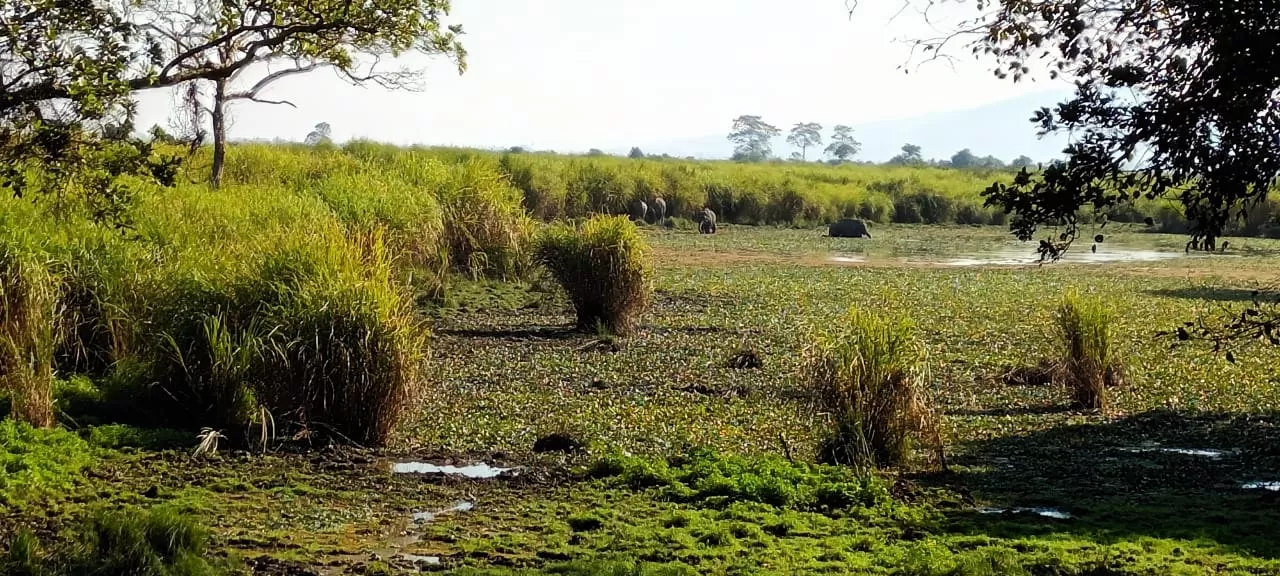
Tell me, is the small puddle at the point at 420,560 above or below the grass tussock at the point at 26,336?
below

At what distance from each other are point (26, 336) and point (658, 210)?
27.2 metres

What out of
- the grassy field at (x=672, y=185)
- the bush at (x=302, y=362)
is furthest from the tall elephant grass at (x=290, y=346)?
the grassy field at (x=672, y=185)

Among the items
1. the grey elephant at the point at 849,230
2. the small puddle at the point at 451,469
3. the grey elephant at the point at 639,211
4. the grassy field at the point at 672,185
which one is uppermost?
the grassy field at the point at 672,185

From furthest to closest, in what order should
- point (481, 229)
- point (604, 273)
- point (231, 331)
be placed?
point (481, 229), point (604, 273), point (231, 331)

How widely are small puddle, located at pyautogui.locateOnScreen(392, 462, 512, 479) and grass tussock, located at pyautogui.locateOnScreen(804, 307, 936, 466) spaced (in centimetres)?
204

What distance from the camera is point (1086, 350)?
10547 mm

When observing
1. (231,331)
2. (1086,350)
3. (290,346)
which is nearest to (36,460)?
(290,346)

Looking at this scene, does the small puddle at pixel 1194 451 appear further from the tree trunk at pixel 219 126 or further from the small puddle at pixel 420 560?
the tree trunk at pixel 219 126

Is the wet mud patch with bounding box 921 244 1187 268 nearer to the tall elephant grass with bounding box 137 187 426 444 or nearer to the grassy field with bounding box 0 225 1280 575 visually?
the grassy field with bounding box 0 225 1280 575

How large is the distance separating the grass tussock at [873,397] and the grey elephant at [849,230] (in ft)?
85.2

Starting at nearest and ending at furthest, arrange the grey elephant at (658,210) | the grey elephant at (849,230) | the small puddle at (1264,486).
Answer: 1. the small puddle at (1264,486)
2. the grey elephant at (849,230)
3. the grey elephant at (658,210)

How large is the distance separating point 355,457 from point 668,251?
19.2m

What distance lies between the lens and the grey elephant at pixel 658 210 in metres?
34.8

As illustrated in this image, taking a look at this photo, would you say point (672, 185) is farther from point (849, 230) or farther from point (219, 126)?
point (219, 126)
